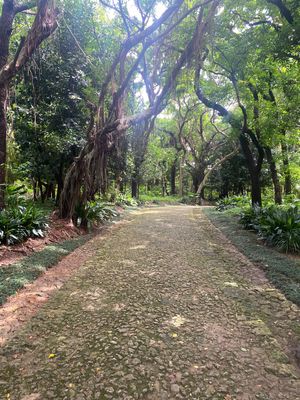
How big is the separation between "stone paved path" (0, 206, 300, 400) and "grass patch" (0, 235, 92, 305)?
23.3 inches

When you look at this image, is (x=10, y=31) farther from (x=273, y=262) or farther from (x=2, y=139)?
(x=273, y=262)

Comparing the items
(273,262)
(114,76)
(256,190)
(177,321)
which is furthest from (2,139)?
(256,190)

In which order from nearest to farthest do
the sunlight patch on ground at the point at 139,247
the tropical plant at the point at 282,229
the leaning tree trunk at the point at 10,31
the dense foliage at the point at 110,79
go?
1. the leaning tree trunk at the point at 10,31
2. the tropical plant at the point at 282,229
3. the sunlight patch on ground at the point at 139,247
4. the dense foliage at the point at 110,79

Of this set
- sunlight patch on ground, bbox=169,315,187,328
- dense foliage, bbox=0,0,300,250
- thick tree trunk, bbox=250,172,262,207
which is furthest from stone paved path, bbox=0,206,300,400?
thick tree trunk, bbox=250,172,262,207

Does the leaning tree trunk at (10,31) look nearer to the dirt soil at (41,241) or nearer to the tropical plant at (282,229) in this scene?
the dirt soil at (41,241)

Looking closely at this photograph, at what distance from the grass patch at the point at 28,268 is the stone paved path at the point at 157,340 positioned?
1.94ft

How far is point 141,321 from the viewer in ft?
9.45

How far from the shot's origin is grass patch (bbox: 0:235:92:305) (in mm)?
3540

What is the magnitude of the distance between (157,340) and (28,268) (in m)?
2.66

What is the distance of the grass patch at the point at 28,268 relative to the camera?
3540mm

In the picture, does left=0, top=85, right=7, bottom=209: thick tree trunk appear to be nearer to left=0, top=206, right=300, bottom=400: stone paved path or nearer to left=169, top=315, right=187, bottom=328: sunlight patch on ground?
left=0, top=206, right=300, bottom=400: stone paved path

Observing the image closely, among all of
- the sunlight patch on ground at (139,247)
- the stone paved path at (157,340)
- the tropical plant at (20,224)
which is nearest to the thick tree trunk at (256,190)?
the sunlight patch on ground at (139,247)

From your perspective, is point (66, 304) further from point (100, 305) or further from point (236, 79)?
point (236, 79)

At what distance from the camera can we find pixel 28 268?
13.8 ft
